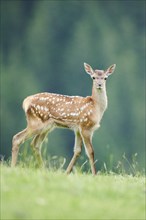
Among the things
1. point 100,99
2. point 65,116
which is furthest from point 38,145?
point 100,99

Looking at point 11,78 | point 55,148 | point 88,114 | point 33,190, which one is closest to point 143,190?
point 33,190

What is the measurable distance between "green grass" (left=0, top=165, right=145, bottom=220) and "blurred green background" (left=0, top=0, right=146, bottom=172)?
47430 millimetres

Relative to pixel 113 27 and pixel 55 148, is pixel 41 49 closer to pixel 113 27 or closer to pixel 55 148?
pixel 113 27

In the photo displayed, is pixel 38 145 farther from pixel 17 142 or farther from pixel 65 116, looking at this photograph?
pixel 65 116

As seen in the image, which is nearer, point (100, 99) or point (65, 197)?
point (65, 197)

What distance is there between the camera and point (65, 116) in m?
14.6

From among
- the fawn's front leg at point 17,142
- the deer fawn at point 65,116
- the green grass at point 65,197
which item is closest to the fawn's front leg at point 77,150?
the deer fawn at point 65,116

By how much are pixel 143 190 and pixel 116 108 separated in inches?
2404

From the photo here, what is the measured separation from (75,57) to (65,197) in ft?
233

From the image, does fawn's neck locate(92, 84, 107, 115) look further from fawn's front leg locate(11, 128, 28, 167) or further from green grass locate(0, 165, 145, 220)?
green grass locate(0, 165, 145, 220)

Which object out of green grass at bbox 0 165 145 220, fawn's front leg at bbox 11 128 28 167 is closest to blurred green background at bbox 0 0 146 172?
fawn's front leg at bbox 11 128 28 167

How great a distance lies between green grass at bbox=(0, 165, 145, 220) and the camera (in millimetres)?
9984

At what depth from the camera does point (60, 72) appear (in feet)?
266

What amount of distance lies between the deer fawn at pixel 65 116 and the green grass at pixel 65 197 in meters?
2.20
